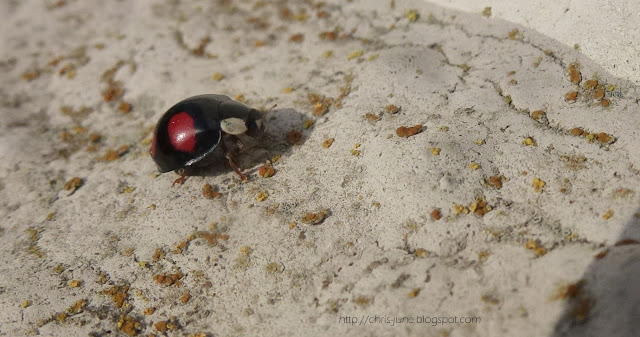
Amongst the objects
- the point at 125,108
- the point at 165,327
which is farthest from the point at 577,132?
the point at 125,108

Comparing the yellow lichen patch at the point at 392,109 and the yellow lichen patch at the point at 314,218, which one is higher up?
the yellow lichen patch at the point at 392,109

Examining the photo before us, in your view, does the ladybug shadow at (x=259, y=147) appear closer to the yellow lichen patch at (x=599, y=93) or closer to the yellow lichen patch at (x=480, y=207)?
the yellow lichen patch at (x=480, y=207)

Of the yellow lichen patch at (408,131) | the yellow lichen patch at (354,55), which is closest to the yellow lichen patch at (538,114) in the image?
the yellow lichen patch at (408,131)

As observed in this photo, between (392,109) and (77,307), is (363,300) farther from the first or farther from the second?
(77,307)

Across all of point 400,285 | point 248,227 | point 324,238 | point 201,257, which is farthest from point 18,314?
point 400,285

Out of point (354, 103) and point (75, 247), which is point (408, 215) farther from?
point (75, 247)

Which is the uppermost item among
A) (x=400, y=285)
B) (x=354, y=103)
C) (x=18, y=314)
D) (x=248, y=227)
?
(x=354, y=103)

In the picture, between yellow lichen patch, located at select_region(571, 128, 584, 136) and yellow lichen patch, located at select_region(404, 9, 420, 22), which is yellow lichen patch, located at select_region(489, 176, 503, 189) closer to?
yellow lichen patch, located at select_region(571, 128, 584, 136)
